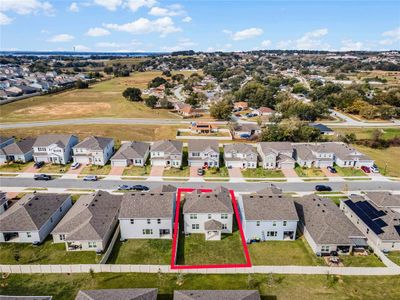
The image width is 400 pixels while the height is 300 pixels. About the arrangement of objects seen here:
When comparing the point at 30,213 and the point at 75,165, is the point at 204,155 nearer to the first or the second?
the point at 75,165

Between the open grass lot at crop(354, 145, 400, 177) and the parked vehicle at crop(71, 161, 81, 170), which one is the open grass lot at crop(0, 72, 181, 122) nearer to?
the parked vehicle at crop(71, 161, 81, 170)

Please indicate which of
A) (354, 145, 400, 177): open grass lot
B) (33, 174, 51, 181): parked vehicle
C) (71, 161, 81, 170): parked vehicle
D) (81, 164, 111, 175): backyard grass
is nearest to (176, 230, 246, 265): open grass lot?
(81, 164, 111, 175): backyard grass

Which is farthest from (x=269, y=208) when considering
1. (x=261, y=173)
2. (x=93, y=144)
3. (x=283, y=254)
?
(x=93, y=144)

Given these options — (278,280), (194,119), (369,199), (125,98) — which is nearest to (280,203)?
(278,280)

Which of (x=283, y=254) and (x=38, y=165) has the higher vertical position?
(x=38, y=165)

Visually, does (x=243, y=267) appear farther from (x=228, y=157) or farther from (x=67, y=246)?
(x=228, y=157)

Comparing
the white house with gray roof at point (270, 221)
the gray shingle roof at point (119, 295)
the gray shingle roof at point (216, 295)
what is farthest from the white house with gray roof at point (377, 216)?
the gray shingle roof at point (119, 295)
